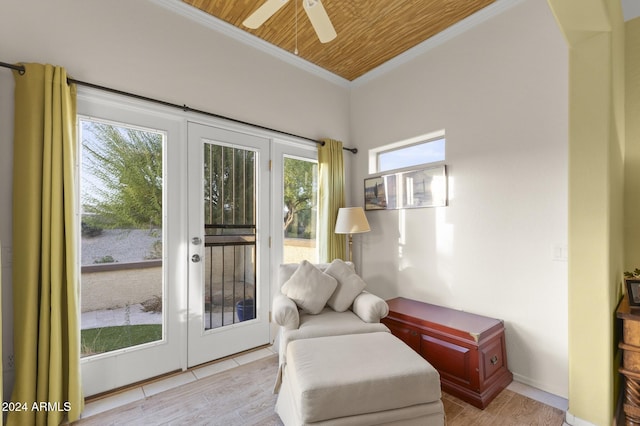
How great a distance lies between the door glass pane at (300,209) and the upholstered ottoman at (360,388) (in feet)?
5.37

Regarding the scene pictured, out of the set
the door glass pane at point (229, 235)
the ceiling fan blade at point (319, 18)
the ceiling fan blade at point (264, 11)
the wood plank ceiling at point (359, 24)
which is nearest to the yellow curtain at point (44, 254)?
the door glass pane at point (229, 235)

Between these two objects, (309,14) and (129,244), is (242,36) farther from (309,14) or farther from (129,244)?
(129,244)

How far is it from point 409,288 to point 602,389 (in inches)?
61.8

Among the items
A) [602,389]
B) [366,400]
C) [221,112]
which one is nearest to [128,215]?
[221,112]

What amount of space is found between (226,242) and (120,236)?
2.73 feet

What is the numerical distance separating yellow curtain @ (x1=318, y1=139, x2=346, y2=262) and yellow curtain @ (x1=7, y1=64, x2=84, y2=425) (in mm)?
2224

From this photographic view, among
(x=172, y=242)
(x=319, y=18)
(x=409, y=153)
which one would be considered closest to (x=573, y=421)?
(x=409, y=153)

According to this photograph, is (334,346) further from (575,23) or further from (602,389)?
(575,23)

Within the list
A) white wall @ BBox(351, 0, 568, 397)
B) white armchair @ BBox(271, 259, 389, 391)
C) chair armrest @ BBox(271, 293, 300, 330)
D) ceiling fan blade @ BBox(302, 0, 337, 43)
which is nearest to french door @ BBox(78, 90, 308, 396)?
white armchair @ BBox(271, 259, 389, 391)

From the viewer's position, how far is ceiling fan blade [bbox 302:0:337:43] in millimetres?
1667

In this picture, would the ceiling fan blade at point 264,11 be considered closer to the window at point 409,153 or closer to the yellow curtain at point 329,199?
the yellow curtain at point 329,199

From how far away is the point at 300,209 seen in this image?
3.39 m

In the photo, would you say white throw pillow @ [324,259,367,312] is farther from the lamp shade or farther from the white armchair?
the lamp shade

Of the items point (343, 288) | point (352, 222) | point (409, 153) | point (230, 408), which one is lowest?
point (230, 408)
